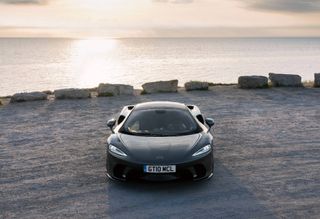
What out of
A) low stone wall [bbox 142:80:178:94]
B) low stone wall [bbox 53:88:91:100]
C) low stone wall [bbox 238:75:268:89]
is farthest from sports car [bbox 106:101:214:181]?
low stone wall [bbox 238:75:268:89]

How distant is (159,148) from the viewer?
907 centimetres

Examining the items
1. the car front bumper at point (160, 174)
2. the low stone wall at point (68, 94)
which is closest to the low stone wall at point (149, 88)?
the low stone wall at point (68, 94)

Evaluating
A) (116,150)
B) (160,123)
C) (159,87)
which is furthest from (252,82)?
(116,150)

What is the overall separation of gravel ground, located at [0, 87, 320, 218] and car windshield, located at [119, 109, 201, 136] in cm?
110

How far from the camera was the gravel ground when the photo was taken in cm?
799

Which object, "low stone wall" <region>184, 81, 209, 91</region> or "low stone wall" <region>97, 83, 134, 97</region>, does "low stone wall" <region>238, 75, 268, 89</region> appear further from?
"low stone wall" <region>97, 83, 134, 97</region>

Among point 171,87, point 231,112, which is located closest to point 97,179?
point 231,112

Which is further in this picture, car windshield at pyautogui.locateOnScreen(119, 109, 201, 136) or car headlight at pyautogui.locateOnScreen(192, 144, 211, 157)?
car windshield at pyautogui.locateOnScreen(119, 109, 201, 136)

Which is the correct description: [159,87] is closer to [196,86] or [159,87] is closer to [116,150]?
[196,86]

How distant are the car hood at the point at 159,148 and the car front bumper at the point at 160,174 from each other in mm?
147

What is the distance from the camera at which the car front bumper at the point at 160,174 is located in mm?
8695

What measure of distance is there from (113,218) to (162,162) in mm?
1580

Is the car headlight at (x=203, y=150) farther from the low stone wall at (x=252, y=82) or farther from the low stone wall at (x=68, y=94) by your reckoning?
the low stone wall at (x=252, y=82)

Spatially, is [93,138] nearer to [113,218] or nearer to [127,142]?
[127,142]
